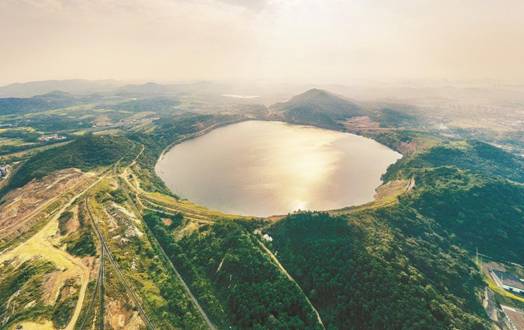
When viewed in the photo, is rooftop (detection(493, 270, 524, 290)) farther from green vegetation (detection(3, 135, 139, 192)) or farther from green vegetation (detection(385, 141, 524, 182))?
green vegetation (detection(3, 135, 139, 192))

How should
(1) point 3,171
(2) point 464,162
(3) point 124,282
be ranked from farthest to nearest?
(2) point 464,162 → (1) point 3,171 → (3) point 124,282

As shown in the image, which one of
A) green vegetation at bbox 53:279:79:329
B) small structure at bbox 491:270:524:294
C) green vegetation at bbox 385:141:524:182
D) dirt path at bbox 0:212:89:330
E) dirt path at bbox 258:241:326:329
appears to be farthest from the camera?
green vegetation at bbox 385:141:524:182

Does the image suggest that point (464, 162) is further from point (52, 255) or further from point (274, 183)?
point (52, 255)

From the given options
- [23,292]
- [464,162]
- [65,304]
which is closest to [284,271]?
[65,304]

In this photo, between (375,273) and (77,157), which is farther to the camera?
(77,157)

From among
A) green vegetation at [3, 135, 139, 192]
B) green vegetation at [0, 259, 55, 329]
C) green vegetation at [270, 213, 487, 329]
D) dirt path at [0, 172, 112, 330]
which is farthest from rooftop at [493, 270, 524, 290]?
green vegetation at [3, 135, 139, 192]

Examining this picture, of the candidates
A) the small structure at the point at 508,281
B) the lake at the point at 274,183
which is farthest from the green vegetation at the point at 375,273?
the lake at the point at 274,183

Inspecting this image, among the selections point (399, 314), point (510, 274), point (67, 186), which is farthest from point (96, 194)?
point (510, 274)

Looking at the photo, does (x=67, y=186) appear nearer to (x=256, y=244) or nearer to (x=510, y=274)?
(x=256, y=244)

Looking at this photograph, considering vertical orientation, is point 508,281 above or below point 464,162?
below
